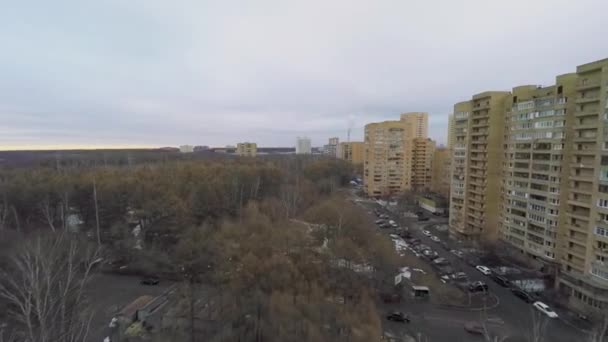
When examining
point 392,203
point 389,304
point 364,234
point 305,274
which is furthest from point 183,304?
point 392,203

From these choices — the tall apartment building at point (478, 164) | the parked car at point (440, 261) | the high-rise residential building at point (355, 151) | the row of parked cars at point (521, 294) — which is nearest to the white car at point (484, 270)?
the row of parked cars at point (521, 294)

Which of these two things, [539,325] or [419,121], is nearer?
[539,325]

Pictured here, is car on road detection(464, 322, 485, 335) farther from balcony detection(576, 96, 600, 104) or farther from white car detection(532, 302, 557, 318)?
balcony detection(576, 96, 600, 104)

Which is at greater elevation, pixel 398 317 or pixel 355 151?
pixel 355 151

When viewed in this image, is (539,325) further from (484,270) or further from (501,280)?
(484,270)

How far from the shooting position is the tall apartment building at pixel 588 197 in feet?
32.8

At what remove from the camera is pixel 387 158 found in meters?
31.3

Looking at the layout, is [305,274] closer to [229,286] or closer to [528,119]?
[229,286]

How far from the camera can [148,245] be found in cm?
1516

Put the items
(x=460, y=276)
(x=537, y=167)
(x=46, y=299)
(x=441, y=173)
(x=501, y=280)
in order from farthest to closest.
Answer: (x=441, y=173), (x=537, y=167), (x=460, y=276), (x=501, y=280), (x=46, y=299)

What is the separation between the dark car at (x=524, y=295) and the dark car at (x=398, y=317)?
4.87 metres

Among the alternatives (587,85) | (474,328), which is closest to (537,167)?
(587,85)

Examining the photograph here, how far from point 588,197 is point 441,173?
21280 mm

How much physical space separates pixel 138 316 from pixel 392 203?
22.6 meters
